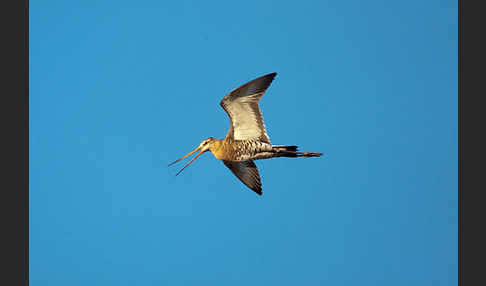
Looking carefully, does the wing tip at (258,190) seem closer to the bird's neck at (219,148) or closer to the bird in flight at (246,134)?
the bird in flight at (246,134)

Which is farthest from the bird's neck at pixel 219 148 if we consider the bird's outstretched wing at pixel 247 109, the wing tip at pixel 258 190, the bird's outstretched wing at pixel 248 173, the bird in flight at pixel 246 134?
the wing tip at pixel 258 190

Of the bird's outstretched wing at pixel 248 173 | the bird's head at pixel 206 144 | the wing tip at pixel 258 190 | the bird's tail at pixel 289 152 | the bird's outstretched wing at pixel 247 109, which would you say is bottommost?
the wing tip at pixel 258 190

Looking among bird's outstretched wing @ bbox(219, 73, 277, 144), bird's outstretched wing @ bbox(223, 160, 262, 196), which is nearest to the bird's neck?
bird's outstretched wing @ bbox(219, 73, 277, 144)

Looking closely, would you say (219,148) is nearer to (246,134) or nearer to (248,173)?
(246,134)

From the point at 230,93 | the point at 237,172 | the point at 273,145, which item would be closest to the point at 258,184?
Answer: the point at 237,172

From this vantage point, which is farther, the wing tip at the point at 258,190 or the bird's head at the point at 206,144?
the wing tip at the point at 258,190

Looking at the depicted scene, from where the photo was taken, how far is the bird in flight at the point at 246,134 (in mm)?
5961

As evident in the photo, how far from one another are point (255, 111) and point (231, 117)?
311 mm

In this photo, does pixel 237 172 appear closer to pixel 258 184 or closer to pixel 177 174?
pixel 258 184

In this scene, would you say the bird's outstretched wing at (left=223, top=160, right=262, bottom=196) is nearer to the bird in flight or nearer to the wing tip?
the wing tip

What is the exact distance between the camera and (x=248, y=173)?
7.02 m

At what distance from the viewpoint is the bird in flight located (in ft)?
19.6

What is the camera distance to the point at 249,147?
6.20 meters

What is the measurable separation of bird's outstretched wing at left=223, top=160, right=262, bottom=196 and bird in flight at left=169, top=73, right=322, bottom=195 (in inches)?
19.9
